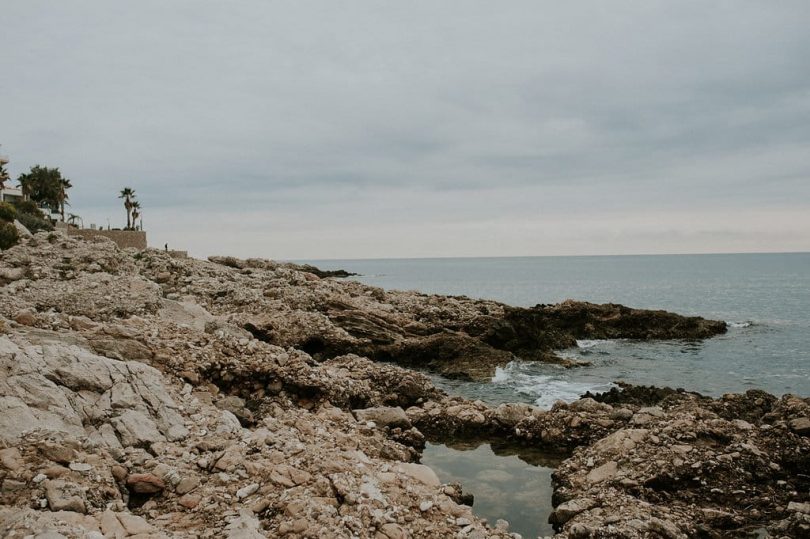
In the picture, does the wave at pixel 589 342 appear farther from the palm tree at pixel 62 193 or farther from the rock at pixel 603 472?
the palm tree at pixel 62 193

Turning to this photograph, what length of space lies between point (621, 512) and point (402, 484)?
424 cm

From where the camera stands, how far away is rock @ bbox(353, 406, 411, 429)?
50.3ft

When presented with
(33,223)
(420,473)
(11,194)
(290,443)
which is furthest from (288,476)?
(11,194)

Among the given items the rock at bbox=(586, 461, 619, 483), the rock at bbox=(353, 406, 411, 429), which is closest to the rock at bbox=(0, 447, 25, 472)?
the rock at bbox=(353, 406, 411, 429)

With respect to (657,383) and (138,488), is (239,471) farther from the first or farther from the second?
(657,383)

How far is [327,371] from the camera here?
17906 mm

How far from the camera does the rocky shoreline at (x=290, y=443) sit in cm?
873

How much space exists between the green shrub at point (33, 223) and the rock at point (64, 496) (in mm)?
52443

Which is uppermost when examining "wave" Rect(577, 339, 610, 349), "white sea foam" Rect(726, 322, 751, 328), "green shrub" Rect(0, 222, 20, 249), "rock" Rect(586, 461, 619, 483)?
"green shrub" Rect(0, 222, 20, 249)

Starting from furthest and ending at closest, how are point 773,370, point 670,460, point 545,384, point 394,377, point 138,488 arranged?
point 773,370
point 545,384
point 394,377
point 670,460
point 138,488

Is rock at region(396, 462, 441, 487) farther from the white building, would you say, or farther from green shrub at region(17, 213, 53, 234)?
the white building

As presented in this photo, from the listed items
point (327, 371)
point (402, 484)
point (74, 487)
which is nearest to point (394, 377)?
point (327, 371)

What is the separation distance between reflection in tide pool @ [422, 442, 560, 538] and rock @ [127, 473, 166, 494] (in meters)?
6.48

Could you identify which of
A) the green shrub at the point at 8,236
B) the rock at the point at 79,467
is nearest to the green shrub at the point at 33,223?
the green shrub at the point at 8,236
